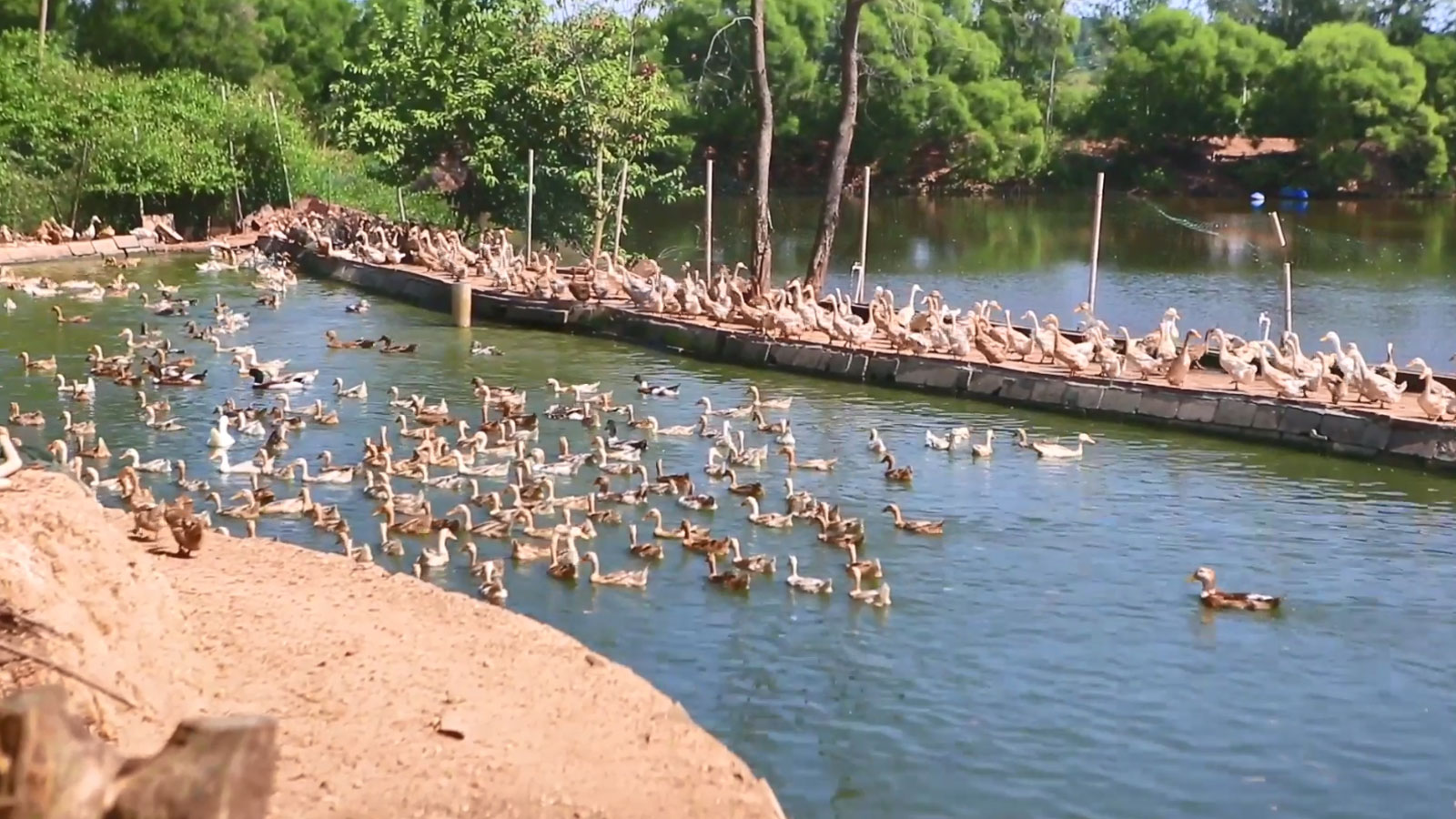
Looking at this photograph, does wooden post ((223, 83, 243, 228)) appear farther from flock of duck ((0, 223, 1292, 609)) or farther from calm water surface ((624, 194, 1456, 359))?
flock of duck ((0, 223, 1292, 609))

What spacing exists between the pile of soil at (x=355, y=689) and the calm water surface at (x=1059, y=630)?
1.18 meters

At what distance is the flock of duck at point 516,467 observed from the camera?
49.3ft

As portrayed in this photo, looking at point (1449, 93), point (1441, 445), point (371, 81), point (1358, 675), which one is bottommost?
point (1358, 675)

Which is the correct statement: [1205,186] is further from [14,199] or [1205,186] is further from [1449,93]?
[14,199]

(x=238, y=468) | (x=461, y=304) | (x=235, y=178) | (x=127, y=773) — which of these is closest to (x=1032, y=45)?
(x=235, y=178)

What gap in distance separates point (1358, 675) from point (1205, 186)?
67.9 meters

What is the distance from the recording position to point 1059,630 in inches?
546

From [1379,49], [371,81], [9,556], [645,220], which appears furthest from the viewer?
[1379,49]

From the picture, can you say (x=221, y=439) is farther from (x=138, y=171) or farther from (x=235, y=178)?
(x=235, y=178)

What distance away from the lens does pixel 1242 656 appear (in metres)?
13.4

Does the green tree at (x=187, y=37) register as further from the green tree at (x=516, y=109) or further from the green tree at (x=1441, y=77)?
the green tree at (x=1441, y=77)

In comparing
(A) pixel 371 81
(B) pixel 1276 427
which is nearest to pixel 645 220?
(A) pixel 371 81

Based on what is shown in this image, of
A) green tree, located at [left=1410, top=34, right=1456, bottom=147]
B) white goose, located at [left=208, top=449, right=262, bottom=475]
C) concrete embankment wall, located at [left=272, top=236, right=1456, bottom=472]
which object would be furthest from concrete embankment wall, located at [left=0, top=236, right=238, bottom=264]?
green tree, located at [left=1410, top=34, right=1456, bottom=147]

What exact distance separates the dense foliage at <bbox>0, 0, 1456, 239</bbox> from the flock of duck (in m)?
9.93
